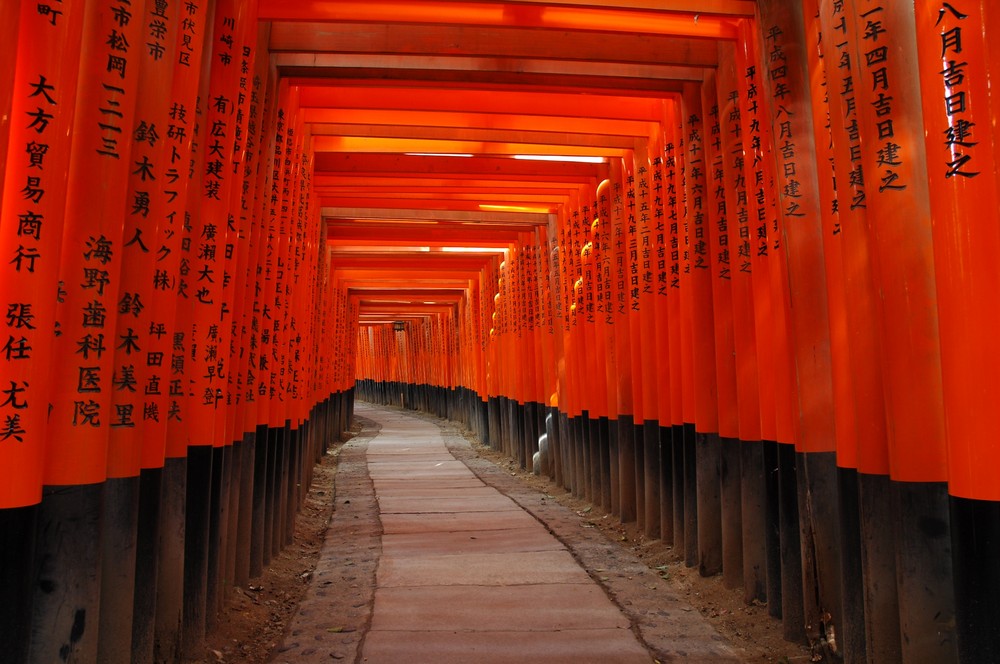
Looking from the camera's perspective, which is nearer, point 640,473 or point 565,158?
point 640,473

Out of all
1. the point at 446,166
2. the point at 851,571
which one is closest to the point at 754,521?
the point at 851,571

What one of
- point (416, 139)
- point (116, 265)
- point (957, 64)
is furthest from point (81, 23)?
point (416, 139)

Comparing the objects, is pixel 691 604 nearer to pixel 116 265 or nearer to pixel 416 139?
pixel 116 265

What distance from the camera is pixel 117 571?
2.65 metres

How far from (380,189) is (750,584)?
19.0 feet

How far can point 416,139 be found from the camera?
6.59 metres

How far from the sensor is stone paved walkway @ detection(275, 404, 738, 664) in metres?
3.68

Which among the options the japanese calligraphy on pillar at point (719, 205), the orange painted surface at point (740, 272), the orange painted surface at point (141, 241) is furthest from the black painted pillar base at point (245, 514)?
the japanese calligraphy on pillar at point (719, 205)

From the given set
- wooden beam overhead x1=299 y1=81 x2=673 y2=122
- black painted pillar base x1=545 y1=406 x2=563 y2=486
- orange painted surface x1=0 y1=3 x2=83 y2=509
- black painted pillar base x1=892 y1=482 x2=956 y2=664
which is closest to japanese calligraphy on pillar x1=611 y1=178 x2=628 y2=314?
wooden beam overhead x1=299 y1=81 x2=673 y2=122

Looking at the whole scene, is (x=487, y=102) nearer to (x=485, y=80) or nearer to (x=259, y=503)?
(x=485, y=80)

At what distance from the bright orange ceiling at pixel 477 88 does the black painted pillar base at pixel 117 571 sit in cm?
290

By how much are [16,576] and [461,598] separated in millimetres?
2828

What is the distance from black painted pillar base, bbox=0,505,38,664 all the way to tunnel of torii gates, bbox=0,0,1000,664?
0.04ft

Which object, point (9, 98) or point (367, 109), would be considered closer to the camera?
point (9, 98)
